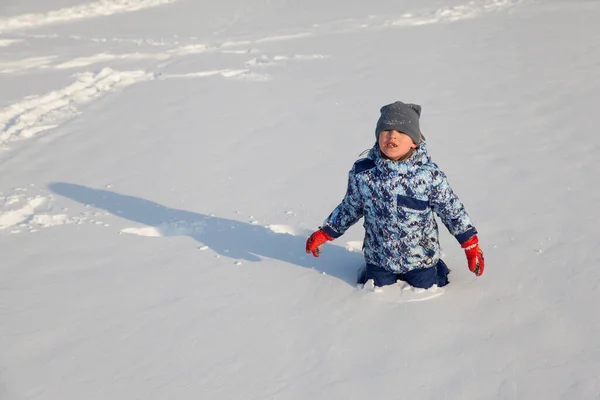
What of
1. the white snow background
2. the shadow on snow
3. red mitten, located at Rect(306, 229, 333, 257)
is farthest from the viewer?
the shadow on snow

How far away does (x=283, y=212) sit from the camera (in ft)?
13.5

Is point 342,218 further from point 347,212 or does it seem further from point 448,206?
point 448,206

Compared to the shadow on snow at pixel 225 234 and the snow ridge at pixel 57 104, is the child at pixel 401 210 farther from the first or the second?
the snow ridge at pixel 57 104

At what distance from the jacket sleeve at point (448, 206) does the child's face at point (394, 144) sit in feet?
0.57

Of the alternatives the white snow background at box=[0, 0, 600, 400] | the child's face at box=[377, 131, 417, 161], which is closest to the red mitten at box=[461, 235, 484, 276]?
the white snow background at box=[0, 0, 600, 400]

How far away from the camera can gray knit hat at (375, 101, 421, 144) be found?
111 inches

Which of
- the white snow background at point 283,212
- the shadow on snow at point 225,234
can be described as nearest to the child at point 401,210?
the white snow background at point 283,212

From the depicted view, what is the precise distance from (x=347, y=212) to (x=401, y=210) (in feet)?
1.01

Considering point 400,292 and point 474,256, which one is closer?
point 474,256

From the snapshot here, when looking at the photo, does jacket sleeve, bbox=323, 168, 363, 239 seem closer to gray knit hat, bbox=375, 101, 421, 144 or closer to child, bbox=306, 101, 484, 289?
child, bbox=306, 101, 484, 289

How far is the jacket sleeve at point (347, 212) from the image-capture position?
121 inches

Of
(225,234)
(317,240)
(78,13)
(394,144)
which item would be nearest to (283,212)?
(225,234)

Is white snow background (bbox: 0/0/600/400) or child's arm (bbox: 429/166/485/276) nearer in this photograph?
white snow background (bbox: 0/0/600/400)

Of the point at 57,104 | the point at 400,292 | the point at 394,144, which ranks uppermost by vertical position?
the point at 394,144
